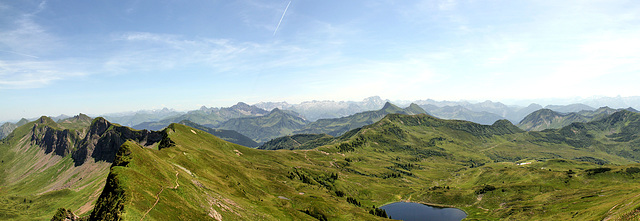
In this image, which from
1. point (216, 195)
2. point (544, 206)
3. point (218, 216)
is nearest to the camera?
point (218, 216)

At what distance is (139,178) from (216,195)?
3860 centimetres

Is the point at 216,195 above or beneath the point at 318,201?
above

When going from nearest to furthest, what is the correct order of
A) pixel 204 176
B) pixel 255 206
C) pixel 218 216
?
pixel 218 216
pixel 255 206
pixel 204 176

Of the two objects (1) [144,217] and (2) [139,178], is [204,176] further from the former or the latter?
(1) [144,217]

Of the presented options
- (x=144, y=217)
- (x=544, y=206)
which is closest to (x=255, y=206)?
(x=144, y=217)

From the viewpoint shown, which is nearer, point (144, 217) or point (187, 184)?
point (144, 217)

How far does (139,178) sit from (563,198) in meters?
275

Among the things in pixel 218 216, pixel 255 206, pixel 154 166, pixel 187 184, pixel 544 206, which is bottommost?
pixel 544 206

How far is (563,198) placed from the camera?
200 m

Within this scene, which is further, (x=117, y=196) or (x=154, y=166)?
(x=154, y=166)

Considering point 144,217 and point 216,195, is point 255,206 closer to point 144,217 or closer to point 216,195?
point 216,195

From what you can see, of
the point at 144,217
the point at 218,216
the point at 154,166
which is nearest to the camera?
the point at 144,217

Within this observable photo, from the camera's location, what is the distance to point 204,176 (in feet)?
501

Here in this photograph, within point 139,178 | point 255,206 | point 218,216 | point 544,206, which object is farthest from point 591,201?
point 139,178
